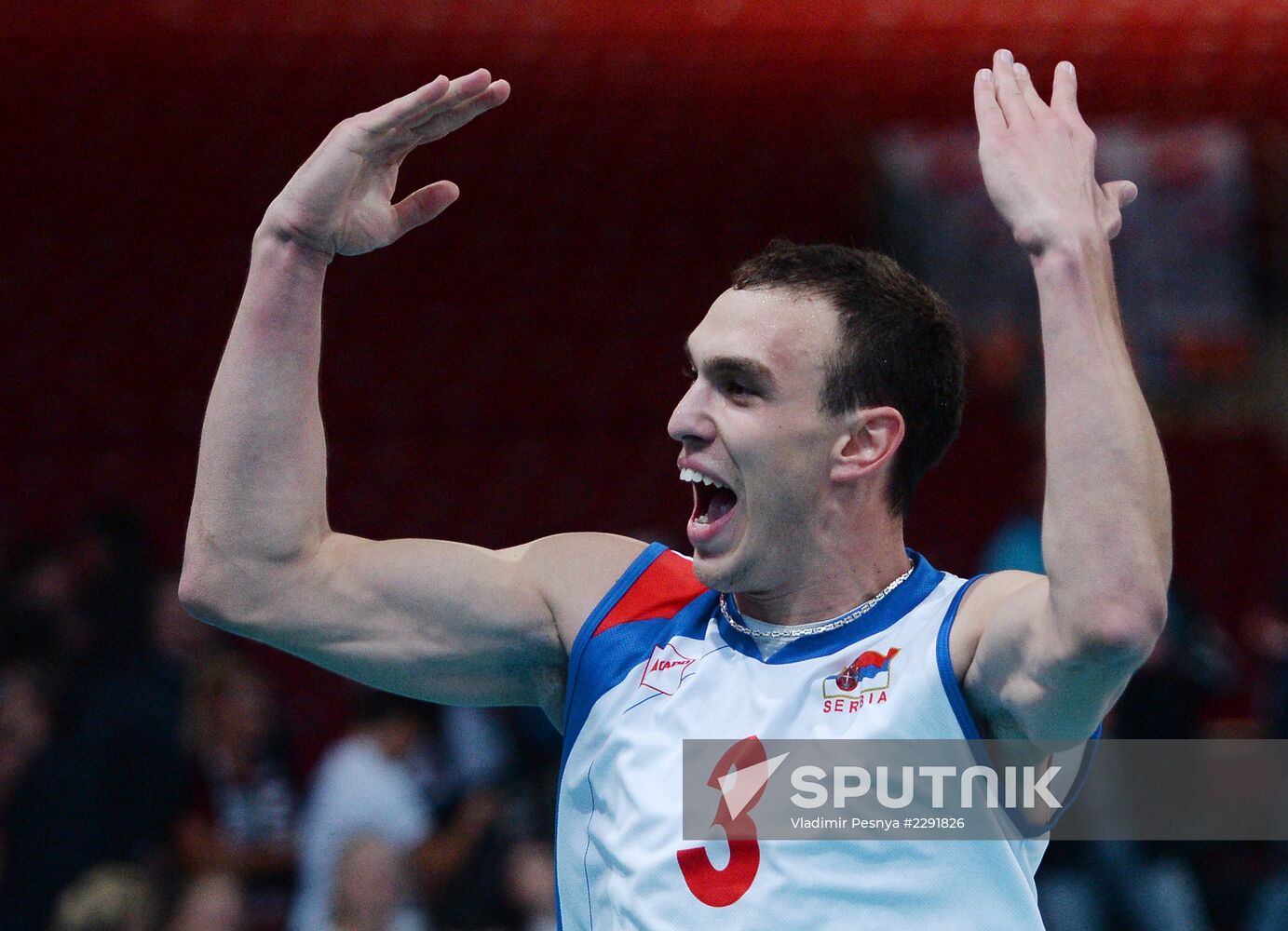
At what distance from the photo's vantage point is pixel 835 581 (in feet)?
8.67

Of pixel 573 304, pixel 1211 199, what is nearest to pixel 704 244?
pixel 573 304

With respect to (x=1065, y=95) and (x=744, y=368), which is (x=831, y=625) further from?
(x=1065, y=95)

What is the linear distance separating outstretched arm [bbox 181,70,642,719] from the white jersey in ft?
0.54

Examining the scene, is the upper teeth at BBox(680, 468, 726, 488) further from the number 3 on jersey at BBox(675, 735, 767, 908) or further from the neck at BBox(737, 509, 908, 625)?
the number 3 on jersey at BBox(675, 735, 767, 908)

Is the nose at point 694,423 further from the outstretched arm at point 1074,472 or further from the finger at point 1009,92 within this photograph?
the finger at point 1009,92

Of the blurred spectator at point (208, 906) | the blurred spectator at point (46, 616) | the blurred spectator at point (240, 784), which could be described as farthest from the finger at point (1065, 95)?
the blurred spectator at point (46, 616)

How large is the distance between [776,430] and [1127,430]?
25.4 inches

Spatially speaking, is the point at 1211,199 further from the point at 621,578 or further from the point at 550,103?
the point at 621,578

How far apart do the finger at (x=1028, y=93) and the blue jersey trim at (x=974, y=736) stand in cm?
76

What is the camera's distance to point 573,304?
842cm

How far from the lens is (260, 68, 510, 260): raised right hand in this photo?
2607 millimetres

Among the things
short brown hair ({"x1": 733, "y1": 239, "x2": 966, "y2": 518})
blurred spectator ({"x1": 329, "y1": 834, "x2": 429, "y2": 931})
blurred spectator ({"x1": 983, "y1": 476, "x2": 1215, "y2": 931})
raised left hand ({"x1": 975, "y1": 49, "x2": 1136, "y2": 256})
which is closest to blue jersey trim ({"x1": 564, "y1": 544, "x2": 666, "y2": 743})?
short brown hair ({"x1": 733, "y1": 239, "x2": 966, "y2": 518})

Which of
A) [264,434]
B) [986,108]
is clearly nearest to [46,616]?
[264,434]

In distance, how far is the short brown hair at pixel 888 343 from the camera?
2.62 metres
